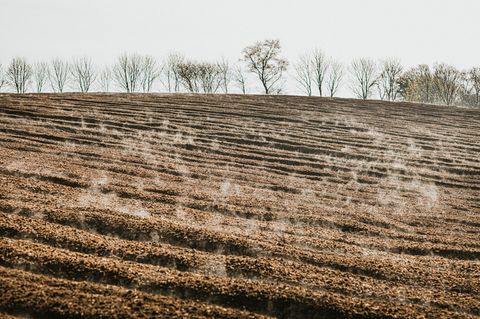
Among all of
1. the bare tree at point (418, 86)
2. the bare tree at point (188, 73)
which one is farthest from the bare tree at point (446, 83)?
the bare tree at point (188, 73)

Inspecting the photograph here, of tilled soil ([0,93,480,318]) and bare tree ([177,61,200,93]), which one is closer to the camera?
tilled soil ([0,93,480,318])

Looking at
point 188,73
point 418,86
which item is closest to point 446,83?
point 418,86

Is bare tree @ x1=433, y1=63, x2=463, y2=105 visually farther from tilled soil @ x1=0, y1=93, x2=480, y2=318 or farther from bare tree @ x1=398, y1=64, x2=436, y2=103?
tilled soil @ x1=0, y1=93, x2=480, y2=318

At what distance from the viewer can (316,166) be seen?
13297 mm

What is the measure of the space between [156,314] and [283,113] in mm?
21482

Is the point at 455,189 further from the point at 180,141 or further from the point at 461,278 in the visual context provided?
the point at 180,141

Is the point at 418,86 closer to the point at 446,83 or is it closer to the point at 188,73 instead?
the point at 446,83

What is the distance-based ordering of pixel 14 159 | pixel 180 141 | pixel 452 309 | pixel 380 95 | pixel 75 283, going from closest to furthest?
pixel 75 283
pixel 452 309
pixel 14 159
pixel 180 141
pixel 380 95

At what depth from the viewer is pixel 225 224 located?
6.99 m

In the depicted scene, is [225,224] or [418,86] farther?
[418,86]

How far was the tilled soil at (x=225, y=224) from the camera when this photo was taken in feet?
14.8

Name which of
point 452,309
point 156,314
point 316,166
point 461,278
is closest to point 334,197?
point 316,166

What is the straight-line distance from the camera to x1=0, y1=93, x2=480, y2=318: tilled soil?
4523mm

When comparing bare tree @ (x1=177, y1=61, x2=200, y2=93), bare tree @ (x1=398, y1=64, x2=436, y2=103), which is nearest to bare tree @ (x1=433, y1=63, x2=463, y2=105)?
bare tree @ (x1=398, y1=64, x2=436, y2=103)
